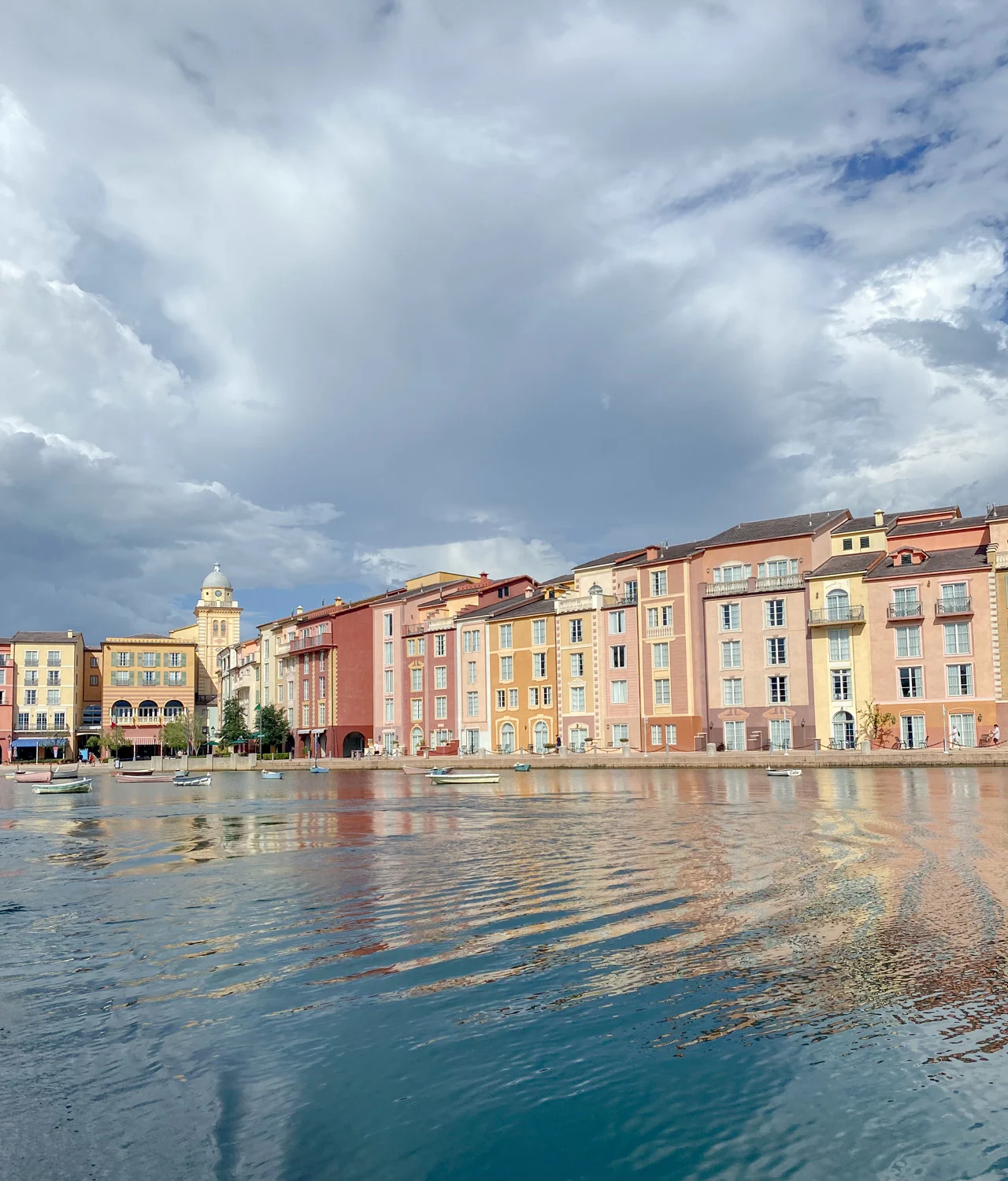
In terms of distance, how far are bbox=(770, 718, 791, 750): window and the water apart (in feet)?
141

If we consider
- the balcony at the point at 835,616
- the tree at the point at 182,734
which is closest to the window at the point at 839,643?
the balcony at the point at 835,616

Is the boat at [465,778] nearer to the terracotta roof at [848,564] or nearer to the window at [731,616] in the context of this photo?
the window at [731,616]

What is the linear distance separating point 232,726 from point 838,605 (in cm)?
6359

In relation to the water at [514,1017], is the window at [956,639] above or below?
above

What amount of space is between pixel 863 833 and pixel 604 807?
1153 centimetres

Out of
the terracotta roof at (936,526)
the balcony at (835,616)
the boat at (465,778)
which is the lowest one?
the boat at (465,778)

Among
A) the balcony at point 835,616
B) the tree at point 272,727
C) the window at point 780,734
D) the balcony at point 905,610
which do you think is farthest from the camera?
the tree at point 272,727

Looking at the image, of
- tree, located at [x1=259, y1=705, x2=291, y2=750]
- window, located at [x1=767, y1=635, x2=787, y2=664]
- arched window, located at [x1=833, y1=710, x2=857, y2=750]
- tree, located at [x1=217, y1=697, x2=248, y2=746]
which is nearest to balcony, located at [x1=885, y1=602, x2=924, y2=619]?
arched window, located at [x1=833, y1=710, x2=857, y2=750]

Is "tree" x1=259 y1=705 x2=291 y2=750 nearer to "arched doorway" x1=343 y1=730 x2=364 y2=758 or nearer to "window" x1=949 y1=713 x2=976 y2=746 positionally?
"arched doorway" x1=343 y1=730 x2=364 y2=758

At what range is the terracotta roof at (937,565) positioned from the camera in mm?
57688

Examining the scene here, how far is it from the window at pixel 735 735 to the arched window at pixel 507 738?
1791 cm

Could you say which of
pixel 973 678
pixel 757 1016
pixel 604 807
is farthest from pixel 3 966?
pixel 973 678

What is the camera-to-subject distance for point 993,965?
11.1 m

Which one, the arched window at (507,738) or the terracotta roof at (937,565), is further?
the arched window at (507,738)
